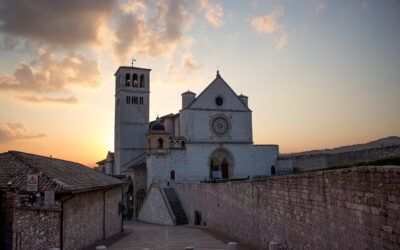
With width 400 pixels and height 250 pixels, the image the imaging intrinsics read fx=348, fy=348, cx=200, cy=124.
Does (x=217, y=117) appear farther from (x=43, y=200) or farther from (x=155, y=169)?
(x=43, y=200)

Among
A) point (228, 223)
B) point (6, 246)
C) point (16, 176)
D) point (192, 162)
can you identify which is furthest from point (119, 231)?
point (192, 162)

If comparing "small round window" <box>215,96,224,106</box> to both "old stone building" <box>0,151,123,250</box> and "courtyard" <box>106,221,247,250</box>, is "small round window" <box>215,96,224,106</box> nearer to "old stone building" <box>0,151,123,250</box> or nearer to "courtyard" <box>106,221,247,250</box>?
"courtyard" <box>106,221,247,250</box>

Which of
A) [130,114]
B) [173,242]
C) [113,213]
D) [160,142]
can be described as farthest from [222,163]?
[173,242]

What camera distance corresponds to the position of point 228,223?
20938 millimetres

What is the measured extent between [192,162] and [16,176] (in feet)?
97.2

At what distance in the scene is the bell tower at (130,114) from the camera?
48.3 metres

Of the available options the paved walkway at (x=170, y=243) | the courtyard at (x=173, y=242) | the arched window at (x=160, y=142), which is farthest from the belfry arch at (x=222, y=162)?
the paved walkway at (x=170, y=243)

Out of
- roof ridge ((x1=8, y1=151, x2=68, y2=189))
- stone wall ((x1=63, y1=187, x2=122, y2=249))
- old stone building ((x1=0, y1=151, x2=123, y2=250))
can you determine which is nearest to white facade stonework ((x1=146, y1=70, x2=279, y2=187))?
stone wall ((x1=63, y1=187, x2=122, y2=249))

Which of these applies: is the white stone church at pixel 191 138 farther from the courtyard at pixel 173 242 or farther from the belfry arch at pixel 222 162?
the courtyard at pixel 173 242

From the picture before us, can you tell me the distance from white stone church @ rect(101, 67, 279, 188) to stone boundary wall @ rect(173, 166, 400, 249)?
21.6 meters

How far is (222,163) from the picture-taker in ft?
147

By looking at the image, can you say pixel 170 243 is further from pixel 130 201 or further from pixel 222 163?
pixel 130 201

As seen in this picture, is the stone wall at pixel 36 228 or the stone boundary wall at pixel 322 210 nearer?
the stone boundary wall at pixel 322 210

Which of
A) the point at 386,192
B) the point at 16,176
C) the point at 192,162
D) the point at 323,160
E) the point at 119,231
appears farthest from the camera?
the point at 192,162
